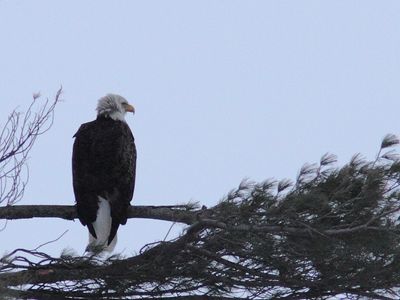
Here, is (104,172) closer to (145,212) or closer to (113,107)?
(145,212)

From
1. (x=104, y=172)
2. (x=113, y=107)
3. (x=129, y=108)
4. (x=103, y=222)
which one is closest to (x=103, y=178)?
(x=104, y=172)

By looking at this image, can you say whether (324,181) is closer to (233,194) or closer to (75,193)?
(233,194)

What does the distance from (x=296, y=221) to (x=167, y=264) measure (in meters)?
0.88

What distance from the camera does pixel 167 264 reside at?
21.7ft

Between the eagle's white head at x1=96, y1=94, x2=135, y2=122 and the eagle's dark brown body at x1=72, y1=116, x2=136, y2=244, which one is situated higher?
the eagle's white head at x1=96, y1=94, x2=135, y2=122

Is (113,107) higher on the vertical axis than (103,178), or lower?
higher

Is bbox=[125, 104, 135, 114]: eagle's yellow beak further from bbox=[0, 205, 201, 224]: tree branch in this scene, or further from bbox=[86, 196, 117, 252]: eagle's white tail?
bbox=[0, 205, 201, 224]: tree branch

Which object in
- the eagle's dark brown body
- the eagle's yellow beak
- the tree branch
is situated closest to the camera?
the tree branch

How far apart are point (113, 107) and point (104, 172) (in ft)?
3.65

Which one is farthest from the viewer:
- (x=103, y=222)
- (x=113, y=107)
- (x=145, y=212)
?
(x=113, y=107)

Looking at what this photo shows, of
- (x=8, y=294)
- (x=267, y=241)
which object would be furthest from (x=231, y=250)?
(x=8, y=294)

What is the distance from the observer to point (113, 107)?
9.35 meters

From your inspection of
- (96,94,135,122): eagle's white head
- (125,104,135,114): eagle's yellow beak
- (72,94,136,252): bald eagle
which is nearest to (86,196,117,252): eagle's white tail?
(72,94,136,252): bald eagle

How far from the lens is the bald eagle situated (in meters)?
8.23
